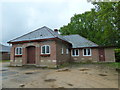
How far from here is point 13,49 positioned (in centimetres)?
1359

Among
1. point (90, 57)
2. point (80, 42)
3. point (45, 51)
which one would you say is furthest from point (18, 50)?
point (90, 57)

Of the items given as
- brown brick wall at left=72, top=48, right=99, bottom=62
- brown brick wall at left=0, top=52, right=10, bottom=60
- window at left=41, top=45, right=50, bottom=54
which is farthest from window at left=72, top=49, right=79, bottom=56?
brown brick wall at left=0, top=52, right=10, bottom=60

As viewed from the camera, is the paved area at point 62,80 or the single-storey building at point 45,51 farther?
the single-storey building at point 45,51

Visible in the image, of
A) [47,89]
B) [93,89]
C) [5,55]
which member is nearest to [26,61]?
[47,89]

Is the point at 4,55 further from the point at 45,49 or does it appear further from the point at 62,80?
the point at 62,80

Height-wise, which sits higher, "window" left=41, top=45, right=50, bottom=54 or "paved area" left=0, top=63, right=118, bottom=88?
"window" left=41, top=45, right=50, bottom=54

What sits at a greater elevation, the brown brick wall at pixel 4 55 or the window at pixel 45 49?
the window at pixel 45 49

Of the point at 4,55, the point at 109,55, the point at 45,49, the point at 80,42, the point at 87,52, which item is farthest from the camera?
the point at 4,55

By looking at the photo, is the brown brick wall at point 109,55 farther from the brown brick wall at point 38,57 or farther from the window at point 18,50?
the window at point 18,50

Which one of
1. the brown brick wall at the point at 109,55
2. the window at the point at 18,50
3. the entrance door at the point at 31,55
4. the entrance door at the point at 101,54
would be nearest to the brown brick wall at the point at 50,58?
the entrance door at the point at 31,55

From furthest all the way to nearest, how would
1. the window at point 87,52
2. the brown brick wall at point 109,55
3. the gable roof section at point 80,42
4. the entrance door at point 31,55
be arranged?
the gable roof section at point 80,42, the window at point 87,52, the brown brick wall at point 109,55, the entrance door at point 31,55

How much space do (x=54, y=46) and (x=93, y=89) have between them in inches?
303

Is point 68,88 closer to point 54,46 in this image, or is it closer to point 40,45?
point 54,46

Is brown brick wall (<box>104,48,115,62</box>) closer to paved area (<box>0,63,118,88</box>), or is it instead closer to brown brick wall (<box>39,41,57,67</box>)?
paved area (<box>0,63,118,88</box>)
